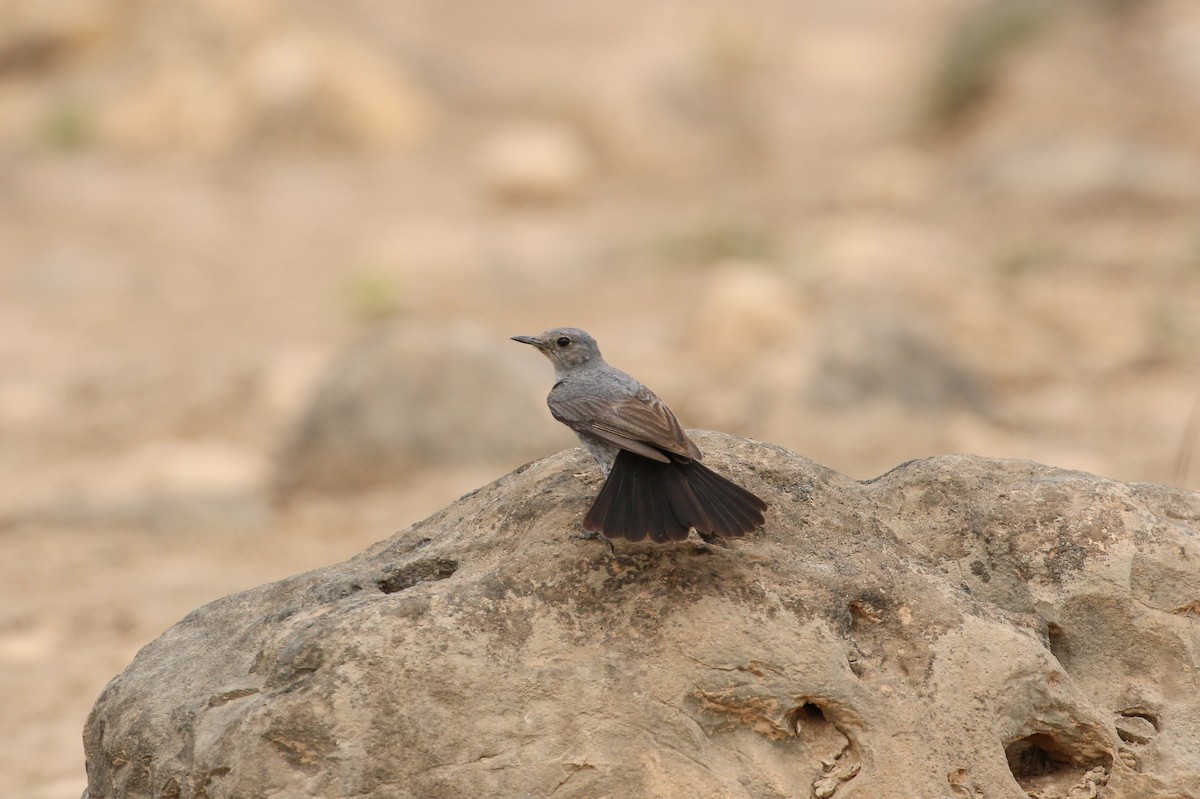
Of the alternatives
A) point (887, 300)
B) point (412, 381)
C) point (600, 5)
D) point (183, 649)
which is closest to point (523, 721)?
point (183, 649)

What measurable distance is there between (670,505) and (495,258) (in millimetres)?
11239

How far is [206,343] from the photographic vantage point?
12195 mm

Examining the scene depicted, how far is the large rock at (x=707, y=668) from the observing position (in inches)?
110

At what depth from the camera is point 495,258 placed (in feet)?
45.9

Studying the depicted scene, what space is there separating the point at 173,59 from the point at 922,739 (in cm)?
1594

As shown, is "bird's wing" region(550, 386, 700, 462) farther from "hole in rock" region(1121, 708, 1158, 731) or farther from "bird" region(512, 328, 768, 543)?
"hole in rock" region(1121, 708, 1158, 731)

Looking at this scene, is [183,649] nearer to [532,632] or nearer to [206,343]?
[532,632]

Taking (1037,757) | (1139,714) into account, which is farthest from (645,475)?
(1139,714)

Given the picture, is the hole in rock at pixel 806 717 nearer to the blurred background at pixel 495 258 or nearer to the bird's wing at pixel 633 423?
the bird's wing at pixel 633 423

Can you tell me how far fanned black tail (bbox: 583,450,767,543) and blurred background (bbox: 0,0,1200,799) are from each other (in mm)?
2770

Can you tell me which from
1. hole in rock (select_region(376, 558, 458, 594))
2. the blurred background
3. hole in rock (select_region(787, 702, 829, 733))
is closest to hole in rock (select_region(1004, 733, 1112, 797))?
hole in rock (select_region(787, 702, 829, 733))

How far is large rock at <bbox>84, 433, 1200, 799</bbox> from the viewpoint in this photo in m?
2.80

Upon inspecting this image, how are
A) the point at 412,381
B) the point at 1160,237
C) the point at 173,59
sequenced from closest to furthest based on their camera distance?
the point at 412,381 < the point at 1160,237 < the point at 173,59

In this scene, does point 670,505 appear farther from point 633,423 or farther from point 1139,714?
point 1139,714
